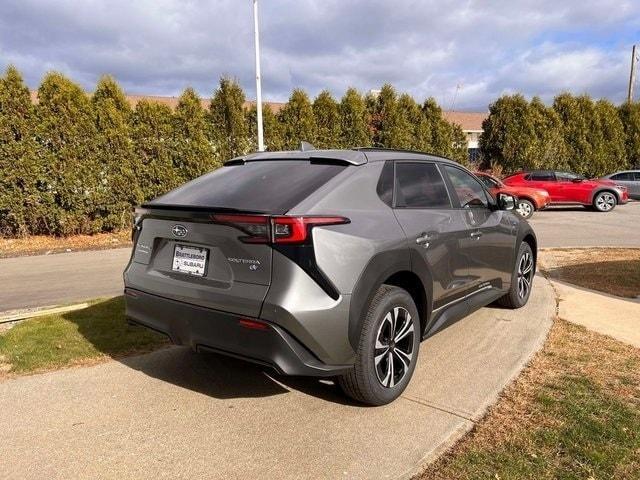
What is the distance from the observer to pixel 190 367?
4129mm

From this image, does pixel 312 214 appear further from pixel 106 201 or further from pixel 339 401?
pixel 106 201

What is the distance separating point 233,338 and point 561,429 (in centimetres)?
203

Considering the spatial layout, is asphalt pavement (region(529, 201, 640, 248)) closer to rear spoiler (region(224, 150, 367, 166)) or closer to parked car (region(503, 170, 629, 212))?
parked car (region(503, 170, 629, 212))

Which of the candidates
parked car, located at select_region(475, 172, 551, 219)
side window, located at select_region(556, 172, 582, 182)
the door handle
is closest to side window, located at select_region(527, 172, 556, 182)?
side window, located at select_region(556, 172, 582, 182)

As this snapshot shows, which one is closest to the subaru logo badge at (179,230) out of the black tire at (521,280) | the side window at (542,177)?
the black tire at (521,280)

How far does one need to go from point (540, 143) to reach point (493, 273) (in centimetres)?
1999

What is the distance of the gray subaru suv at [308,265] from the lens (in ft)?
9.69

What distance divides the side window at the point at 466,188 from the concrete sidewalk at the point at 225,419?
4.36 feet

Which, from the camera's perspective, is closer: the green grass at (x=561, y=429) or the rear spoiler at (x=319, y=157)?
the green grass at (x=561, y=429)

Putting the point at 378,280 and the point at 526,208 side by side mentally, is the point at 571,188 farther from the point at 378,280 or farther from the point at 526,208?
the point at 378,280

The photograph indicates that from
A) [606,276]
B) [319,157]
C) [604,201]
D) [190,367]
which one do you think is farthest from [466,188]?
[604,201]

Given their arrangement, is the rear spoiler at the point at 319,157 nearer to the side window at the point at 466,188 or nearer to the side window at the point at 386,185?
the side window at the point at 386,185

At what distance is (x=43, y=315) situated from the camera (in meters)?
5.54

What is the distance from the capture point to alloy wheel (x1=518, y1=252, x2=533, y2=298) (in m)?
5.73
